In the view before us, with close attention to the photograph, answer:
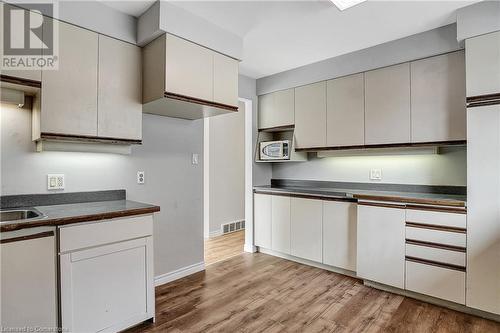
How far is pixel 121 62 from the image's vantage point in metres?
2.25

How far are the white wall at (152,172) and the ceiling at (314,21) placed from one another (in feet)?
3.51

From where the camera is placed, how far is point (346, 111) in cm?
311

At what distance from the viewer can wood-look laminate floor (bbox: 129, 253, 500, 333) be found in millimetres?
2064

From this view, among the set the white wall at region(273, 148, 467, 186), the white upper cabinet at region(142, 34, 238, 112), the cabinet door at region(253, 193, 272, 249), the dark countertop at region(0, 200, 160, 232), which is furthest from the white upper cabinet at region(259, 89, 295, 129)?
the dark countertop at region(0, 200, 160, 232)

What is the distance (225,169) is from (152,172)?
2285 millimetres

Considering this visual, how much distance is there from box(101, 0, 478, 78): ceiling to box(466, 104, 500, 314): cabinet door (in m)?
0.90

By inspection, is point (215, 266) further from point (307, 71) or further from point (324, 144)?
point (307, 71)

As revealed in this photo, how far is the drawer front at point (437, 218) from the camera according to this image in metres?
2.23

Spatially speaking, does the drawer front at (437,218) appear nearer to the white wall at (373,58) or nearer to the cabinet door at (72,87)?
the white wall at (373,58)

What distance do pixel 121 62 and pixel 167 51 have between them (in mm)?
423

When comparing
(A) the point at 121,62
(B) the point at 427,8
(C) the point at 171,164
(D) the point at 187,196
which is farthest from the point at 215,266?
(B) the point at 427,8

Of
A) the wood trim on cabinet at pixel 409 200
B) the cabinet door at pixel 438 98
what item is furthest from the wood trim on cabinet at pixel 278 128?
the cabinet door at pixel 438 98

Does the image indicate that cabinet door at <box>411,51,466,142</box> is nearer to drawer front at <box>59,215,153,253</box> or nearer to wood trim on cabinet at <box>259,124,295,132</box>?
wood trim on cabinet at <box>259,124,295,132</box>

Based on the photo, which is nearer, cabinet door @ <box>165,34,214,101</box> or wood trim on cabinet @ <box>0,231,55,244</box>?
wood trim on cabinet @ <box>0,231,55,244</box>
